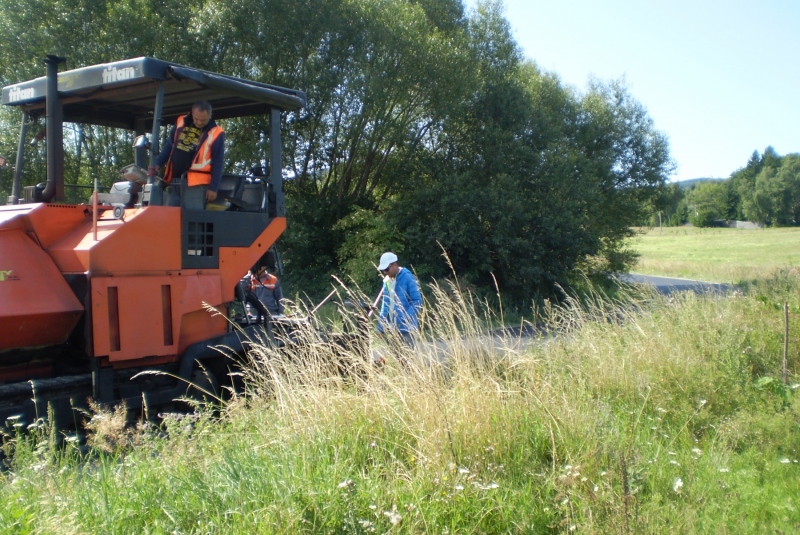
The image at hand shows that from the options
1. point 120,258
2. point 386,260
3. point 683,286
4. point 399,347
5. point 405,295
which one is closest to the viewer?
point 399,347

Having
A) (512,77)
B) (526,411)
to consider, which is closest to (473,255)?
(512,77)

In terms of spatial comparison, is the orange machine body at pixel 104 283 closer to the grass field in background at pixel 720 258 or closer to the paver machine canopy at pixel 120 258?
the paver machine canopy at pixel 120 258

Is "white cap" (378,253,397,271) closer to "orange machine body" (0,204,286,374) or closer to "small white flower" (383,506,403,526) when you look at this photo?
"orange machine body" (0,204,286,374)

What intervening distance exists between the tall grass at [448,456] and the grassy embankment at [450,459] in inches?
0.5

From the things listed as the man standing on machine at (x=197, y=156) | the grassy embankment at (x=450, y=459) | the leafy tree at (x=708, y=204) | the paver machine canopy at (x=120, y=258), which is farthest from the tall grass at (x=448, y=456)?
the leafy tree at (x=708, y=204)

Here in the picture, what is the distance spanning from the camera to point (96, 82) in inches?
232

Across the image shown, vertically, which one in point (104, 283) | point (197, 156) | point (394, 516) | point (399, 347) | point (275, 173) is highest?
point (197, 156)

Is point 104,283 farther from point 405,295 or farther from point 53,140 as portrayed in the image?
point 405,295

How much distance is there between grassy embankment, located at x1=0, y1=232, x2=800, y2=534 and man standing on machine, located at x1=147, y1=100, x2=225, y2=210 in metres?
1.76

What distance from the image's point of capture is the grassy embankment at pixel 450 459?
11.8 feet

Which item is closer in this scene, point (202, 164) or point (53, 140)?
point (202, 164)

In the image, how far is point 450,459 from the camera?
164 inches

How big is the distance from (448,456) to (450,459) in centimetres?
3

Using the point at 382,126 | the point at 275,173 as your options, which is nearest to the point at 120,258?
the point at 275,173
